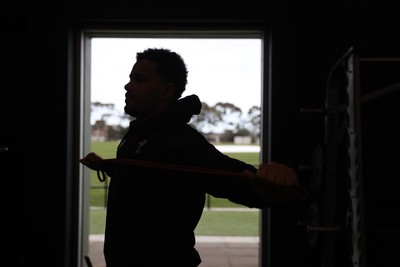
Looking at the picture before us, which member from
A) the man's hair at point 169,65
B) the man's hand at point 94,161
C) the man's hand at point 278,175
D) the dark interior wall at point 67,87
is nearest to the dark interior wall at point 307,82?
the dark interior wall at point 67,87

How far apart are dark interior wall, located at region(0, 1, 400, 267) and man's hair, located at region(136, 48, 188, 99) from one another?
4.81 feet

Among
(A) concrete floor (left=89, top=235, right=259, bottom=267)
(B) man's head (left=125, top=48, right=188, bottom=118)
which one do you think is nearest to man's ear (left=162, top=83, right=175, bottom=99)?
(B) man's head (left=125, top=48, right=188, bottom=118)

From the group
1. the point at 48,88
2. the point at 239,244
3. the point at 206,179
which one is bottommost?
the point at 239,244

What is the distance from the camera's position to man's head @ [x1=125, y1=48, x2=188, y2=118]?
1.25 meters

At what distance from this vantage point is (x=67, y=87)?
274cm

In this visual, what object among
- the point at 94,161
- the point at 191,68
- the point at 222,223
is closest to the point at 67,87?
the point at 191,68

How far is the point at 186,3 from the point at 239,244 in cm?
262

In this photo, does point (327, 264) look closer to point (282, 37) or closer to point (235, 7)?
point (282, 37)

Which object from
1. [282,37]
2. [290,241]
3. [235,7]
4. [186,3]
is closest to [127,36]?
[186,3]

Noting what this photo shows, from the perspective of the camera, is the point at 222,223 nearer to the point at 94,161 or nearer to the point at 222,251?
the point at 222,251

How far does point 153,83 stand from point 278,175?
0.49 metres

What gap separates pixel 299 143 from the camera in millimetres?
2697

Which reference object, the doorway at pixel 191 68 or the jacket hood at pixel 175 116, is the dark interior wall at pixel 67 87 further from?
the jacket hood at pixel 175 116

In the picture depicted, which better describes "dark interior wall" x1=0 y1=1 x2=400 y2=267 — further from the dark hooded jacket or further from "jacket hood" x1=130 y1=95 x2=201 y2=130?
the dark hooded jacket
